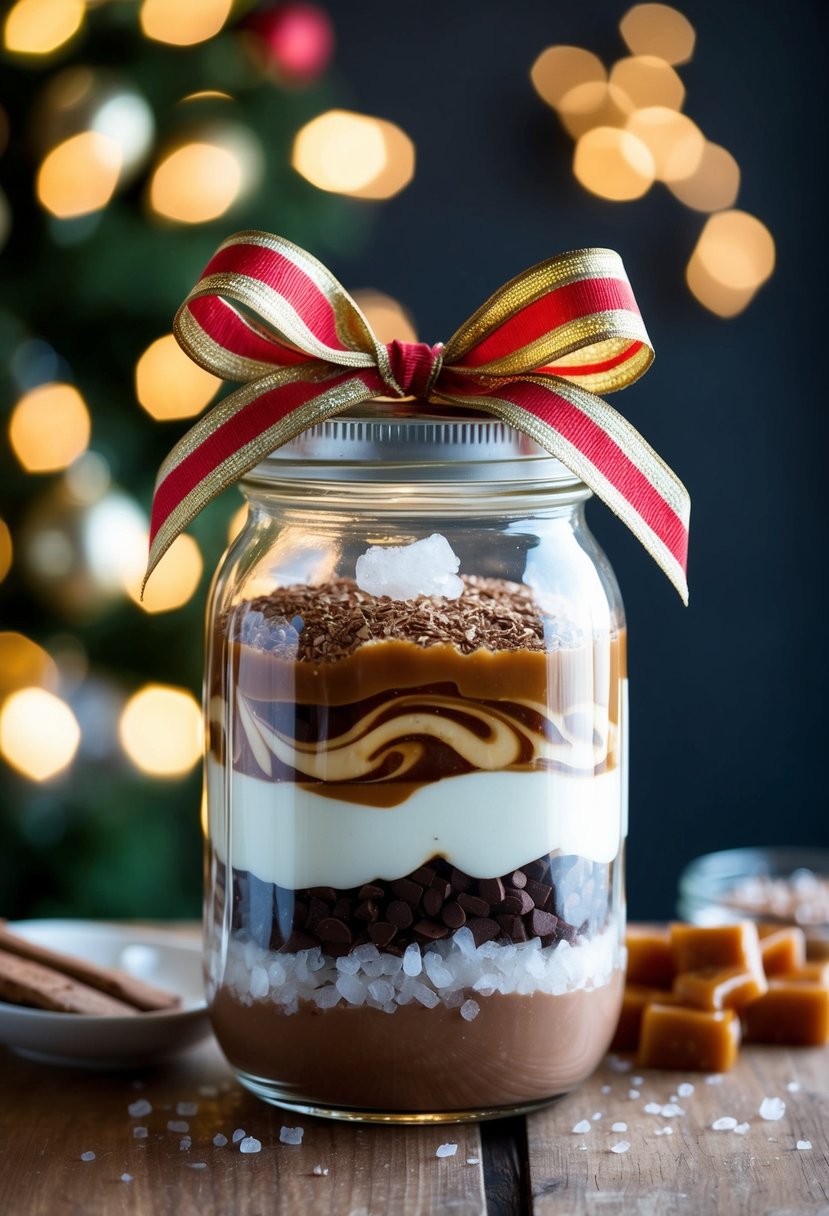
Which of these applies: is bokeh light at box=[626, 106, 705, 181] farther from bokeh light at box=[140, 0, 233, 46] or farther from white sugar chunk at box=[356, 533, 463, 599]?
white sugar chunk at box=[356, 533, 463, 599]

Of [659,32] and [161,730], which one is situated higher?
[659,32]

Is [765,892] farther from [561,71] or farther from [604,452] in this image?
[561,71]

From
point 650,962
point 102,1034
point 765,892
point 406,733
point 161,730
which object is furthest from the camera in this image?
point 161,730

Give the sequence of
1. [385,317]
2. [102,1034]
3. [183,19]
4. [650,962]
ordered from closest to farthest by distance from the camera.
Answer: [102,1034] → [650,962] → [183,19] → [385,317]

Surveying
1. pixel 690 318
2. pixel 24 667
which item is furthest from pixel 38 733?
pixel 690 318

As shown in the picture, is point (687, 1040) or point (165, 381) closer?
point (687, 1040)

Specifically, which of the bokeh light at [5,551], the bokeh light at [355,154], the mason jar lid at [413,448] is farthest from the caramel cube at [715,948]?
the bokeh light at [355,154]

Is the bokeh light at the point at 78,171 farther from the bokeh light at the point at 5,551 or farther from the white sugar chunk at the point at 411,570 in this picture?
the white sugar chunk at the point at 411,570

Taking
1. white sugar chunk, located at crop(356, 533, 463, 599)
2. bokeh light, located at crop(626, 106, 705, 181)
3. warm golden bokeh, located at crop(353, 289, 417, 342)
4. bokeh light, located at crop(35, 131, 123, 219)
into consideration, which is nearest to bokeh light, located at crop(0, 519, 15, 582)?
bokeh light, located at crop(35, 131, 123, 219)
